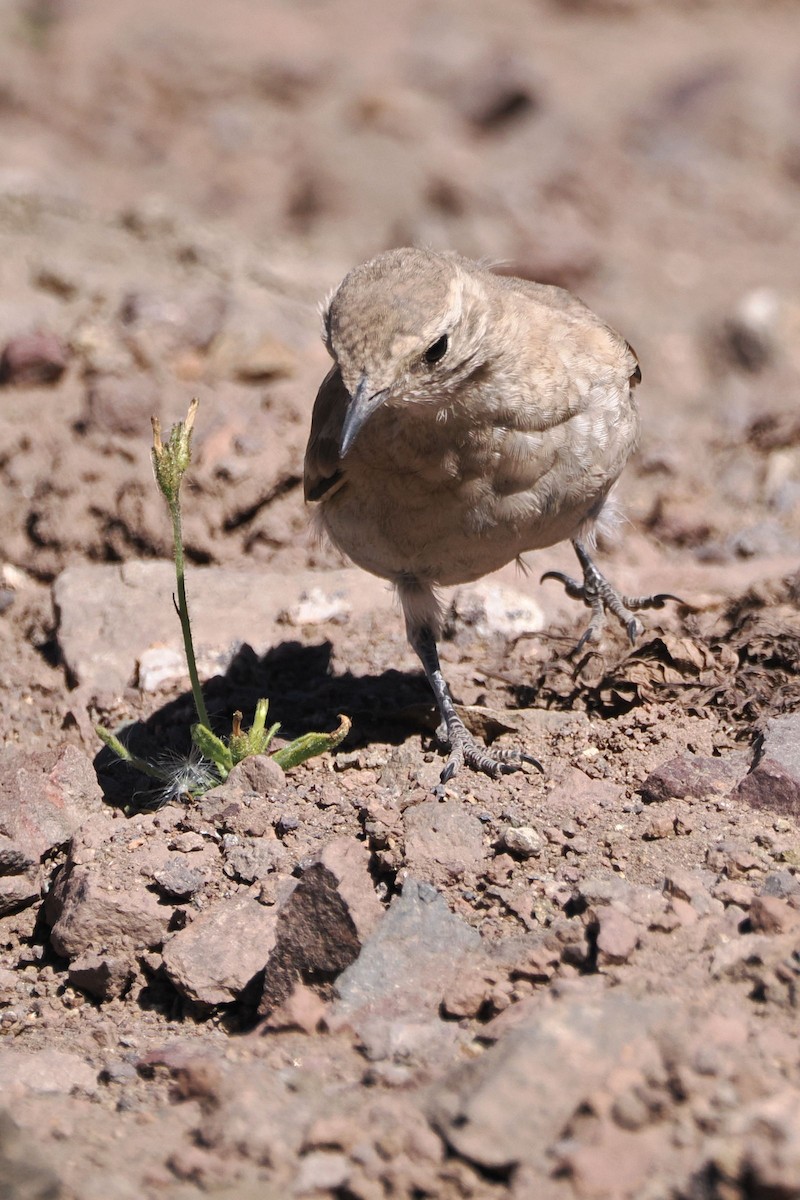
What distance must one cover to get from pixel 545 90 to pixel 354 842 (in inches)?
425

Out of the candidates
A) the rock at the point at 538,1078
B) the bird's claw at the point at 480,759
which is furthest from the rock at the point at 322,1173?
the bird's claw at the point at 480,759

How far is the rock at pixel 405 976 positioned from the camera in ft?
10.9

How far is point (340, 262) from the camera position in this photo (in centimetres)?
1023

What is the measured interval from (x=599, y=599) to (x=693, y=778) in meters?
1.86

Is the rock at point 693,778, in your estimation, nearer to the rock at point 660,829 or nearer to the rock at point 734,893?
the rock at point 660,829

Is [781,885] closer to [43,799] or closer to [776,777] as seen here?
[776,777]

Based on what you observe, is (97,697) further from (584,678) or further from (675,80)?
(675,80)

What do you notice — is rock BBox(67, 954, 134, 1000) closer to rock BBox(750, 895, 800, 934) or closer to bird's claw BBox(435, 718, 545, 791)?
bird's claw BBox(435, 718, 545, 791)

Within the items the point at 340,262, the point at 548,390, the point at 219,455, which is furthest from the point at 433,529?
the point at 340,262

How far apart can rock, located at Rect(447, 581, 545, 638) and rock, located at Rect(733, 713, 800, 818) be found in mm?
1913

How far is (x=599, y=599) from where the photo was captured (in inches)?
240

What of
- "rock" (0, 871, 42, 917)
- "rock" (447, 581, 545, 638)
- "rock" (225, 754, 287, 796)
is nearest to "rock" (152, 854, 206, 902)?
"rock" (225, 754, 287, 796)

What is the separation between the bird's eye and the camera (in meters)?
4.31

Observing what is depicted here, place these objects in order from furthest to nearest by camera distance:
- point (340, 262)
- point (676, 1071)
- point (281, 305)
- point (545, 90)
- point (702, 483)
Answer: point (545, 90)
point (340, 262)
point (281, 305)
point (702, 483)
point (676, 1071)
